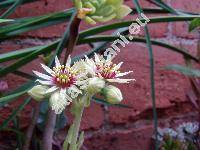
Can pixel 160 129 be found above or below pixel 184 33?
below

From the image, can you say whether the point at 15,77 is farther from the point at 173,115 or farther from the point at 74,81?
the point at 74,81

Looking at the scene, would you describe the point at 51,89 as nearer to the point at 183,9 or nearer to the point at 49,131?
the point at 49,131

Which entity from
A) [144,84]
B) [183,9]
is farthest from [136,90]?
[183,9]

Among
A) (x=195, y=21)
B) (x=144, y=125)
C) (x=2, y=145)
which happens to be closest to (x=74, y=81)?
(x=195, y=21)

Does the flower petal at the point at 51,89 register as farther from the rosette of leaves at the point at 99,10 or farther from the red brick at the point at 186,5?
the red brick at the point at 186,5

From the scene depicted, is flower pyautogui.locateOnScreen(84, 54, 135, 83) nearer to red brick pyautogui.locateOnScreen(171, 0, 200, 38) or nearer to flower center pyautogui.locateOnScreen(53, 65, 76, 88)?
flower center pyautogui.locateOnScreen(53, 65, 76, 88)
